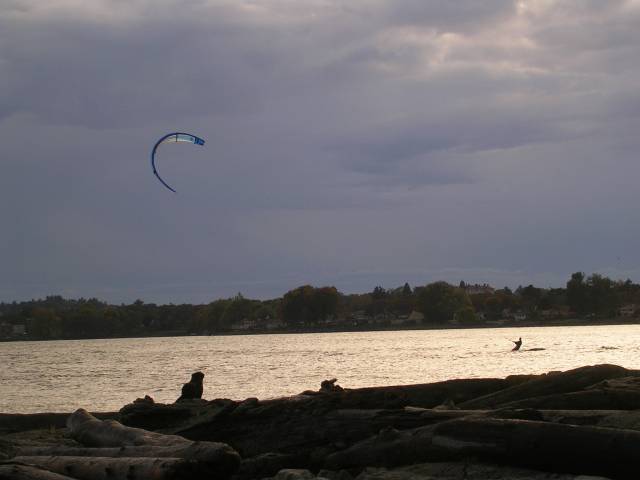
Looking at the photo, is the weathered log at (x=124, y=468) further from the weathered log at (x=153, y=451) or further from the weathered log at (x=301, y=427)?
the weathered log at (x=301, y=427)

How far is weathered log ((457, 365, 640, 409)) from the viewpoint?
1534 cm

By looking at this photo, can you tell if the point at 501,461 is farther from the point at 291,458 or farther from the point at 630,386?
the point at 630,386

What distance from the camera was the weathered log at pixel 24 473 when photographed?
33.0ft

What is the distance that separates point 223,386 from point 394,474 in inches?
1664

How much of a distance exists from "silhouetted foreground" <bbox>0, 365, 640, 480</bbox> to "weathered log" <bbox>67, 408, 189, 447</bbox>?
26 millimetres

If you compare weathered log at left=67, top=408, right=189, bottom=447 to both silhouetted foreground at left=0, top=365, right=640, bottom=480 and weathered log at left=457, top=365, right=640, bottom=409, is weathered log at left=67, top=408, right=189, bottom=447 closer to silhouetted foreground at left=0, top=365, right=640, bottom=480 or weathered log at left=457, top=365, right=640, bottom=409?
silhouetted foreground at left=0, top=365, right=640, bottom=480

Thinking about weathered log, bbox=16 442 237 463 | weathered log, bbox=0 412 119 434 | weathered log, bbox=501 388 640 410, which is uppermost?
weathered log, bbox=501 388 640 410

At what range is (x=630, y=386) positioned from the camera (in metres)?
13.6

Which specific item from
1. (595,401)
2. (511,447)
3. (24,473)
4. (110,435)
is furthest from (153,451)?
(595,401)

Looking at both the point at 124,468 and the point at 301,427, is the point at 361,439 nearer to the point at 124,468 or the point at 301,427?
the point at 301,427

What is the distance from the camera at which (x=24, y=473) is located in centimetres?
1015

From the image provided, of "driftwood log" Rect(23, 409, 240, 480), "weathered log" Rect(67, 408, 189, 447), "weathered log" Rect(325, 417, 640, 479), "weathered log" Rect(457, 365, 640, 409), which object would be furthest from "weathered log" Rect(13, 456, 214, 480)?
"weathered log" Rect(457, 365, 640, 409)

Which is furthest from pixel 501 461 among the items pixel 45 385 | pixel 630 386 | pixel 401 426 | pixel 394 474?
pixel 45 385

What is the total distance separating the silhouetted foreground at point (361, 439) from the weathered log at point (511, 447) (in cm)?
1
